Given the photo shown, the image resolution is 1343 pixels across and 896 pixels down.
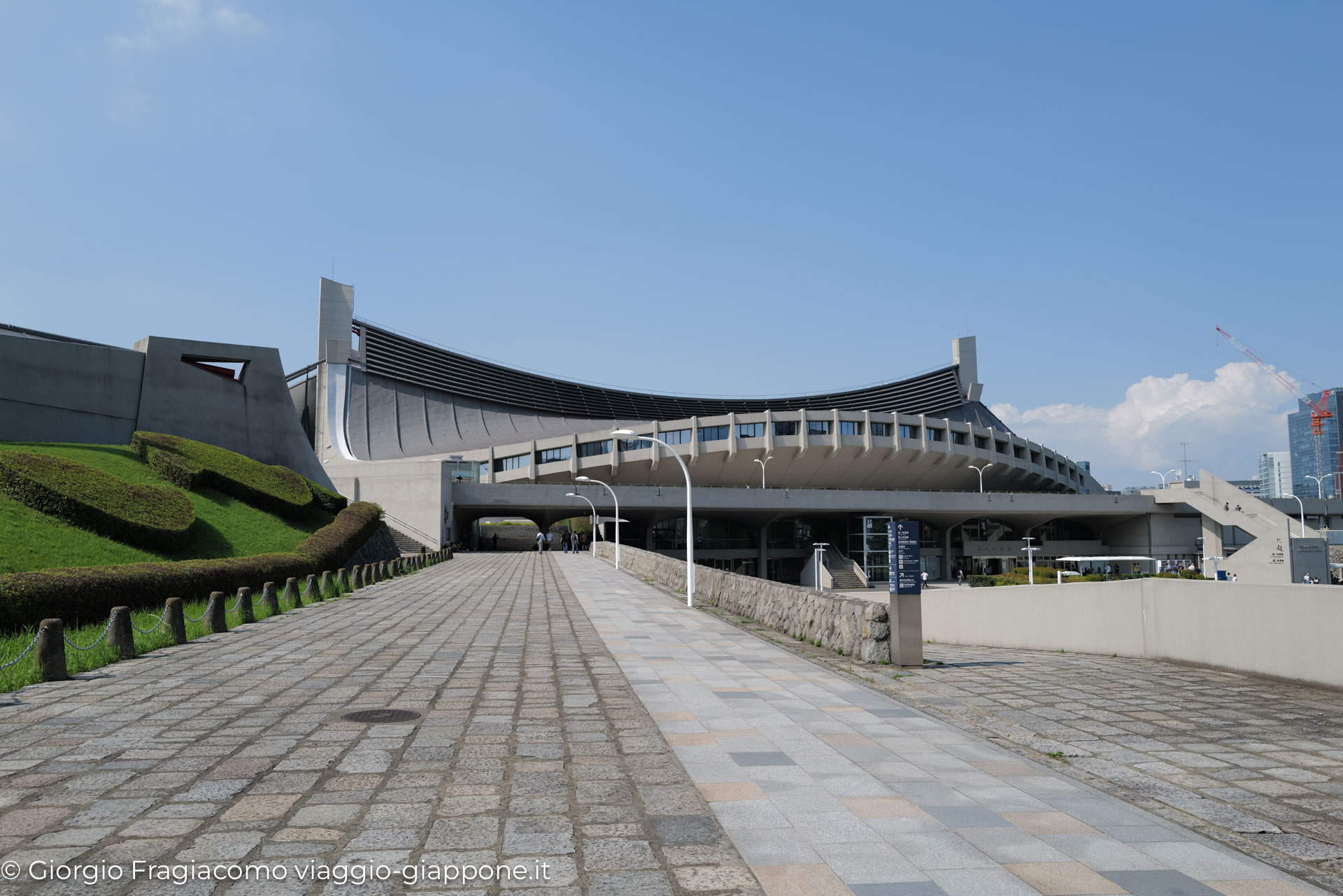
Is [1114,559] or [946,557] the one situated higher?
[1114,559]

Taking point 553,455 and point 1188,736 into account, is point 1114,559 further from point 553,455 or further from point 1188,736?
point 553,455

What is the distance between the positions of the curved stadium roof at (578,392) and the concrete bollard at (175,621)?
6359cm

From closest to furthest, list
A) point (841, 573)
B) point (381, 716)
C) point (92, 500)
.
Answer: point (381, 716) → point (92, 500) → point (841, 573)

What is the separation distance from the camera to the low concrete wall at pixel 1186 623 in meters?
8.33

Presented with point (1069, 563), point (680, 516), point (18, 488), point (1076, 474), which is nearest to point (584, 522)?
point (680, 516)

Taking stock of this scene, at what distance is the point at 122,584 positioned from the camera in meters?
12.4

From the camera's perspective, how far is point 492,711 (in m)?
6.81

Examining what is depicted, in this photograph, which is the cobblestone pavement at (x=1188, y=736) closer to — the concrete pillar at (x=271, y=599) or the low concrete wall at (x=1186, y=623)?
the low concrete wall at (x=1186, y=623)

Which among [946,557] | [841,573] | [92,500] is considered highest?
[92,500]

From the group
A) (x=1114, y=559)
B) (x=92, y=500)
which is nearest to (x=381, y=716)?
(x=92, y=500)

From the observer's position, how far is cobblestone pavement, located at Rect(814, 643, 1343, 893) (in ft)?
14.0

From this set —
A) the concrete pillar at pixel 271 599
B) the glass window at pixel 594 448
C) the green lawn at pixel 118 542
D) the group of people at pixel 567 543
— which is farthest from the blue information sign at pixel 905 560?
the glass window at pixel 594 448

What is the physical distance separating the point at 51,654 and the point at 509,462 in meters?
53.5

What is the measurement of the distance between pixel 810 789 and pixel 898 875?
48.8 inches
